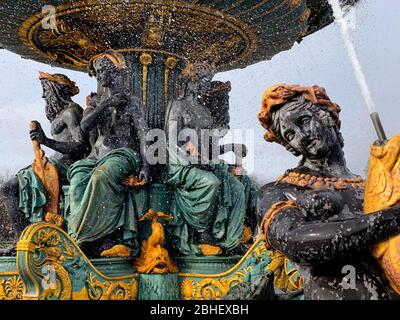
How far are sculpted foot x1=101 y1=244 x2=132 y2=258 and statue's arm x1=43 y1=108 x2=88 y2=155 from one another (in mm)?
1370

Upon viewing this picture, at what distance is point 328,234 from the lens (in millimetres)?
1875

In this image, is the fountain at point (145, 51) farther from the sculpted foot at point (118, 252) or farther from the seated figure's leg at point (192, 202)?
the seated figure's leg at point (192, 202)

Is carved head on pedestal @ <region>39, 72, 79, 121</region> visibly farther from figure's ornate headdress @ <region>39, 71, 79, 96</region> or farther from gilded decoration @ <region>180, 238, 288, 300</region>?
gilded decoration @ <region>180, 238, 288, 300</region>

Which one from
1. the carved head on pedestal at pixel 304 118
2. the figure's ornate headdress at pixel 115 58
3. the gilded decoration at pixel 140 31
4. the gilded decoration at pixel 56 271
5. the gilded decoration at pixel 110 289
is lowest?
Result: the gilded decoration at pixel 110 289

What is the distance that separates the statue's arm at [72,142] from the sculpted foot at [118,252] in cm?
137

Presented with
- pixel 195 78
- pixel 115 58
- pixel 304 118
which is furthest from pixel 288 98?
pixel 115 58

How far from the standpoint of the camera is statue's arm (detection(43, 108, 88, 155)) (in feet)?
20.2

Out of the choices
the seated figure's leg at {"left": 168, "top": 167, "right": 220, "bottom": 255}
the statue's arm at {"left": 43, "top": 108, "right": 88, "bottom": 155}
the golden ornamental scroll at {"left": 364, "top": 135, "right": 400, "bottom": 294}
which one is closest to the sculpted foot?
the seated figure's leg at {"left": 168, "top": 167, "right": 220, "bottom": 255}

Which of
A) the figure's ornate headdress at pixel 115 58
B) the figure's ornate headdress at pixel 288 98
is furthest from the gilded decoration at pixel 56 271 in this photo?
the figure's ornate headdress at pixel 288 98

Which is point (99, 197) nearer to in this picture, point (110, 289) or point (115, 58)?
point (110, 289)

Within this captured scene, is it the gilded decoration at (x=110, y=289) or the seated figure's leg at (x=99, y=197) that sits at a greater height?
the seated figure's leg at (x=99, y=197)

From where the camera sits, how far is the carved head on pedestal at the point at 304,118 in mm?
2283

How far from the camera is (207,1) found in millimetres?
5473

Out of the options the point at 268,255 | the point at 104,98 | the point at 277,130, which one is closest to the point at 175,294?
the point at 268,255
